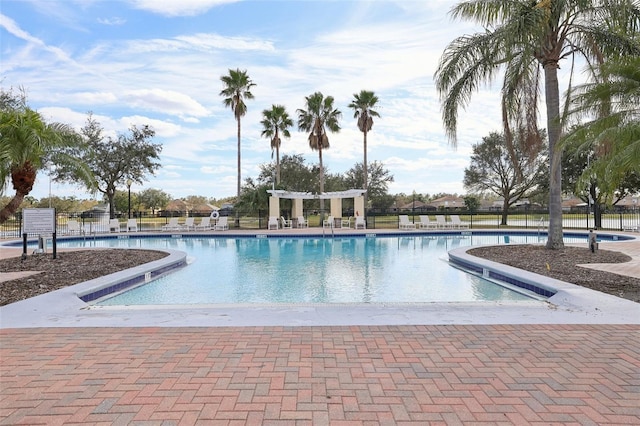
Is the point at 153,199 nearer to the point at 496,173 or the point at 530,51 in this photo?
the point at 496,173

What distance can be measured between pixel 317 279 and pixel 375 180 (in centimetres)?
2693

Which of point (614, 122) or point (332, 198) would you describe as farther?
point (332, 198)

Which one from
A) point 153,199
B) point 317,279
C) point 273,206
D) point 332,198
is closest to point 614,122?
point 317,279

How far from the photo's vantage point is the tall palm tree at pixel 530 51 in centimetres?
809

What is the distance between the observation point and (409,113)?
1380 cm

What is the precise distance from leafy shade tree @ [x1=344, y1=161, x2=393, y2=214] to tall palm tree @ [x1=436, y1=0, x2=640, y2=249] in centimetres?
2361

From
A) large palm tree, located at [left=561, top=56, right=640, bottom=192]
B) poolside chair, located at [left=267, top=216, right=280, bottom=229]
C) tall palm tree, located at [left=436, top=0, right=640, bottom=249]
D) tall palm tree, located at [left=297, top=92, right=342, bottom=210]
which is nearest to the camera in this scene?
large palm tree, located at [left=561, top=56, right=640, bottom=192]

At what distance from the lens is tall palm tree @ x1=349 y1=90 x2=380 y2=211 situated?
23594 millimetres

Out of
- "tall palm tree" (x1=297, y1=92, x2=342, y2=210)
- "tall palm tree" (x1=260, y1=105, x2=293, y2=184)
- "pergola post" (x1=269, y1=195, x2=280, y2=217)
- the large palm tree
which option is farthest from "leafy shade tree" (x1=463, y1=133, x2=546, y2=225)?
the large palm tree

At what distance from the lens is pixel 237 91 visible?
76.2 ft

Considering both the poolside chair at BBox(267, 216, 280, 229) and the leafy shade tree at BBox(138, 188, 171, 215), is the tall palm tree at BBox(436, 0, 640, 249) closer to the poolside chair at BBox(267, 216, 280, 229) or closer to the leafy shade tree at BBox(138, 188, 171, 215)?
the poolside chair at BBox(267, 216, 280, 229)

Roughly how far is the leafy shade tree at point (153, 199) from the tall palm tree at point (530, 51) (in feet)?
145

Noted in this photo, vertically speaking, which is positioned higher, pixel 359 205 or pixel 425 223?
pixel 359 205

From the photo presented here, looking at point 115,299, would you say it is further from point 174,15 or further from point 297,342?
point 174,15
